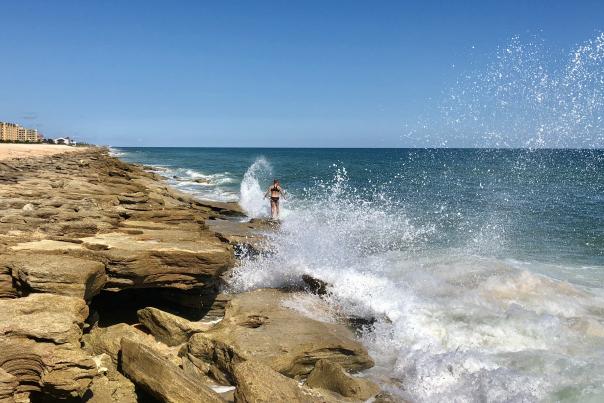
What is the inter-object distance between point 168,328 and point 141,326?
52cm

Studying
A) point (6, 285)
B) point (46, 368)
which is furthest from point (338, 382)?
point (6, 285)

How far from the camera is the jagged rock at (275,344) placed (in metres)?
5.94

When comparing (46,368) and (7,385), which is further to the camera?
(46,368)

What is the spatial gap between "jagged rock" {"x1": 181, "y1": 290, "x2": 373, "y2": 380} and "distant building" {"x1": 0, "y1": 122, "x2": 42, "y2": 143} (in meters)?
106

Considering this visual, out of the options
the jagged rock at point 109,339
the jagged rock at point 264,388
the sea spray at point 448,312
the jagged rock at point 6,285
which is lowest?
the sea spray at point 448,312

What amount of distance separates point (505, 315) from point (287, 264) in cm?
408

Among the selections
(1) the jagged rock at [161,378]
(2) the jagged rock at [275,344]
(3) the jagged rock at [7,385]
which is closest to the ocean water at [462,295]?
(2) the jagged rock at [275,344]

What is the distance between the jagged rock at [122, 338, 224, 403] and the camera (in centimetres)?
445

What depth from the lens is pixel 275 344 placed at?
633 centimetres

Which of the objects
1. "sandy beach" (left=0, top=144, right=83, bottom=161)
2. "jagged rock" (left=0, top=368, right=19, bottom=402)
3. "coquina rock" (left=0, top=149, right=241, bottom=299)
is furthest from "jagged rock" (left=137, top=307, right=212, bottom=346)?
"sandy beach" (left=0, top=144, right=83, bottom=161)

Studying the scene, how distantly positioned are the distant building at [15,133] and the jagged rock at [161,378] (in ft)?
350

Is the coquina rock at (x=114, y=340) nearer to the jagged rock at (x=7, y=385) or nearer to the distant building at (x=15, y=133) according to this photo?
the jagged rock at (x=7, y=385)

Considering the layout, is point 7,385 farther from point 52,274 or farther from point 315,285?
point 315,285

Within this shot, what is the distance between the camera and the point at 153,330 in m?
6.66
